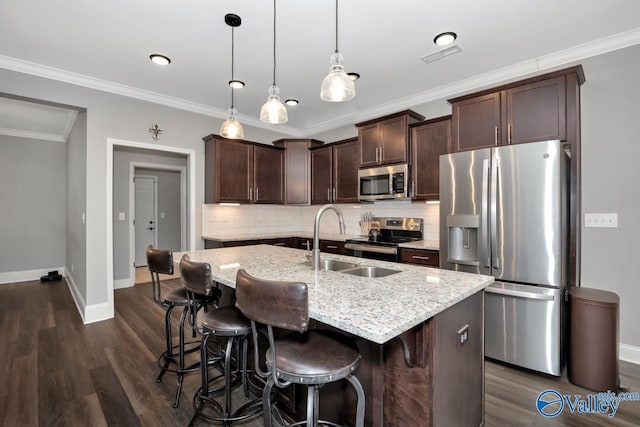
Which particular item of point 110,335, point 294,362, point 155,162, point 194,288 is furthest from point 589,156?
point 155,162

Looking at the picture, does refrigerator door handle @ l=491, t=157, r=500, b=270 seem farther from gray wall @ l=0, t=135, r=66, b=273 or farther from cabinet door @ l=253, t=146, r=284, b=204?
gray wall @ l=0, t=135, r=66, b=273

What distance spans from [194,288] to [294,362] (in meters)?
0.82

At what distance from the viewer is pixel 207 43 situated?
2.68 metres

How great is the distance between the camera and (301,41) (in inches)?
104

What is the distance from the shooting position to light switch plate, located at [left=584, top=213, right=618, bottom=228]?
8.41ft

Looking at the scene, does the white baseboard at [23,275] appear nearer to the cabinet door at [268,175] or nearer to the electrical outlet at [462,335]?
the cabinet door at [268,175]

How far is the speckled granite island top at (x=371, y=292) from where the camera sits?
3.31 ft

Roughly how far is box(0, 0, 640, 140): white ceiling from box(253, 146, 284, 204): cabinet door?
1.10 metres

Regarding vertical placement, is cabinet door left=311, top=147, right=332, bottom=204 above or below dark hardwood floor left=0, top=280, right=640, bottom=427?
above

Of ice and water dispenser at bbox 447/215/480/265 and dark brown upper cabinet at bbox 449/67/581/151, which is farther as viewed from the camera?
ice and water dispenser at bbox 447/215/480/265

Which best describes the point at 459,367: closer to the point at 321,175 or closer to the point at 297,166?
the point at 321,175

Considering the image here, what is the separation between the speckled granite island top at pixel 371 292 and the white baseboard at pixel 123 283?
3.49 meters

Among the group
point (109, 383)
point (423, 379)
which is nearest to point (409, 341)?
point (423, 379)

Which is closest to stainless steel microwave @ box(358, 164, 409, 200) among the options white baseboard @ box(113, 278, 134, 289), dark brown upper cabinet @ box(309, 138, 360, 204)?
dark brown upper cabinet @ box(309, 138, 360, 204)
